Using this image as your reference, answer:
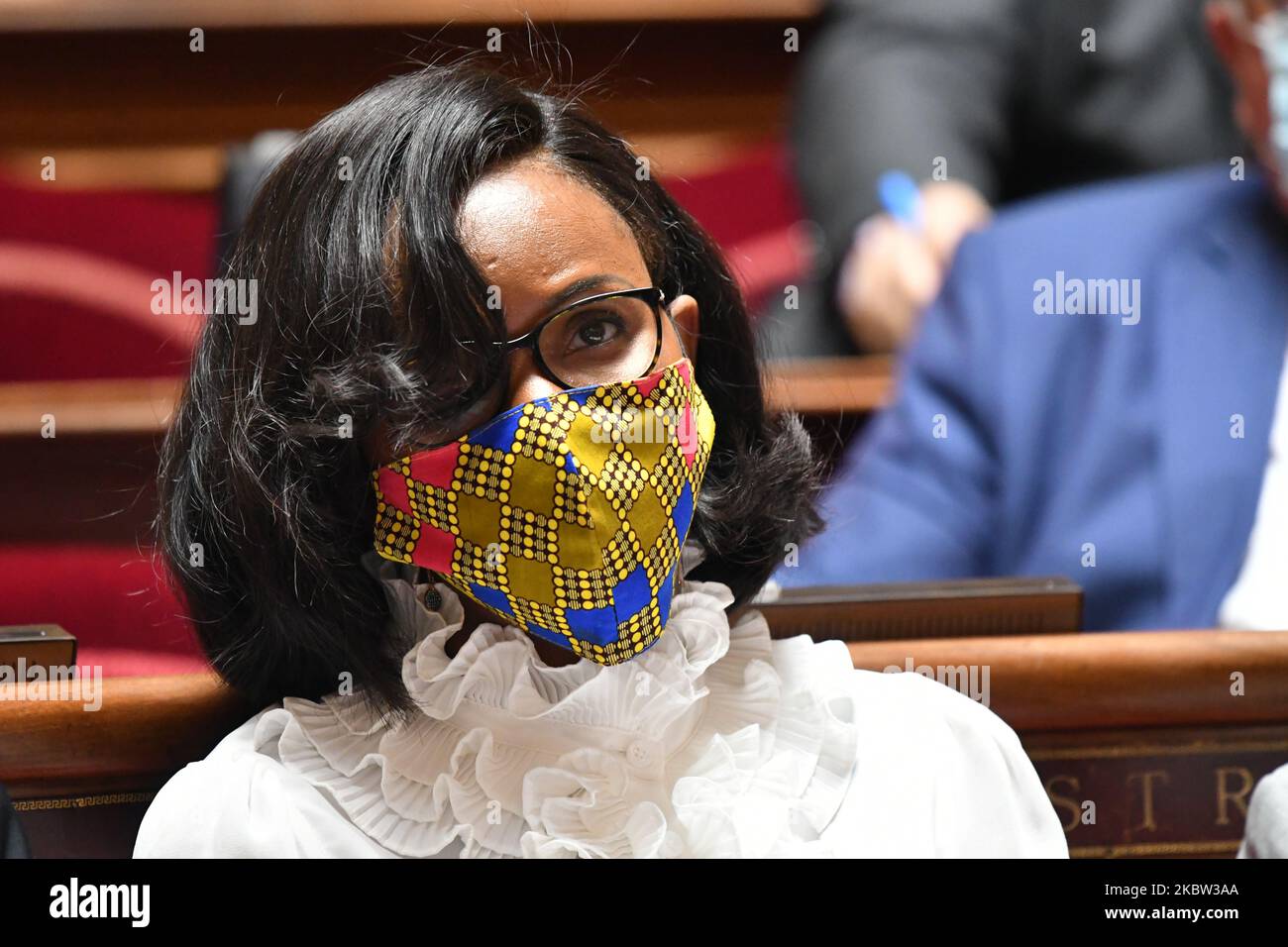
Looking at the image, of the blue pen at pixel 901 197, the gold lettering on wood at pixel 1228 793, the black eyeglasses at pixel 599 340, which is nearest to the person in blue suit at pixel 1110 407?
the gold lettering on wood at pixel 1228 793

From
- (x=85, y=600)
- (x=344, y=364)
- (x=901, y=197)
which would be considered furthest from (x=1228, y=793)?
(x=901, y=197)

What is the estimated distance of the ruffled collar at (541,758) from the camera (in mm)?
1155

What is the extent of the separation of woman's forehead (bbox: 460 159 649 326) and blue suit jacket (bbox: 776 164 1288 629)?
0.84 meters

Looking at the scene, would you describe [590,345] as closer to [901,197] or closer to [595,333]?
[595,333]

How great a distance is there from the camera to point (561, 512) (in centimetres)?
110

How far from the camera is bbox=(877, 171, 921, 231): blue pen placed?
3018 mm

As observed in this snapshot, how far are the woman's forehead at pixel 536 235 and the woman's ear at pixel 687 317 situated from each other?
0.09 m

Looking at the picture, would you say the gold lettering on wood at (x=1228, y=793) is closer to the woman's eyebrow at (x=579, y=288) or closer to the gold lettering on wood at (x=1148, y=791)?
the gold lettering on wood at (x=1148, y=791)

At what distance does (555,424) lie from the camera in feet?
3.60

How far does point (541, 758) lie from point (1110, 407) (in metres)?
1.18

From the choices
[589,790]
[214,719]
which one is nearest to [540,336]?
[589,790]

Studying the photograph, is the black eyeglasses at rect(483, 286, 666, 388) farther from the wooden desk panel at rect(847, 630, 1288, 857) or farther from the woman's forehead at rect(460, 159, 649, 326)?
the wooden desk panel at rect(847, 630, 1288, 857)

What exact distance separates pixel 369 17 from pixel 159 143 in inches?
21.0

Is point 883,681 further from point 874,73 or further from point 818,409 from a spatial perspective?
point 874,73
